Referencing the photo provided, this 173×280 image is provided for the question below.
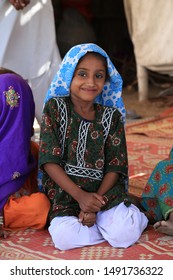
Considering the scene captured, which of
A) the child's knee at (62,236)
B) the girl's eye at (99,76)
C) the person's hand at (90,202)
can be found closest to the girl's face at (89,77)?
the girl's eye at (99,76)

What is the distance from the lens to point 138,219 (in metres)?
2.92

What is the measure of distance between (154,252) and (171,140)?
2.38 m

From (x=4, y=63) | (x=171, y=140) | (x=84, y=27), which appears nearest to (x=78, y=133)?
(x=4, y=63)

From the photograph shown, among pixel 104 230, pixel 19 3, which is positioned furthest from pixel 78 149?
pixel 19 3

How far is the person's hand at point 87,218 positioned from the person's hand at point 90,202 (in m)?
0.02

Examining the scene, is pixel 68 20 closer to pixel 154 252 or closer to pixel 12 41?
pixel 12 41

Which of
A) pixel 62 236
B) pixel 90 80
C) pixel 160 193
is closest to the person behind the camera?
pixel 62 236

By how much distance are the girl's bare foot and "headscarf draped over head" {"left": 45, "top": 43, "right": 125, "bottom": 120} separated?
626 mm

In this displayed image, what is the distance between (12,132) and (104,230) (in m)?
0.68

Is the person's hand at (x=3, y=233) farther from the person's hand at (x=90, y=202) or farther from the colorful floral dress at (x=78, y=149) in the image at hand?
the person's hand at (x=90, y=202)

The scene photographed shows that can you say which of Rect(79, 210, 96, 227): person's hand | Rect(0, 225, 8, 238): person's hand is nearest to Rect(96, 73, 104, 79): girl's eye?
Rect(79, 210, 96, 227): person's hand

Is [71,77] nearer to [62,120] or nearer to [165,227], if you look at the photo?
[62,120]

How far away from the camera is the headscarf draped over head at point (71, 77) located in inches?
116

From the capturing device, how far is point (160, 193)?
122 inches
